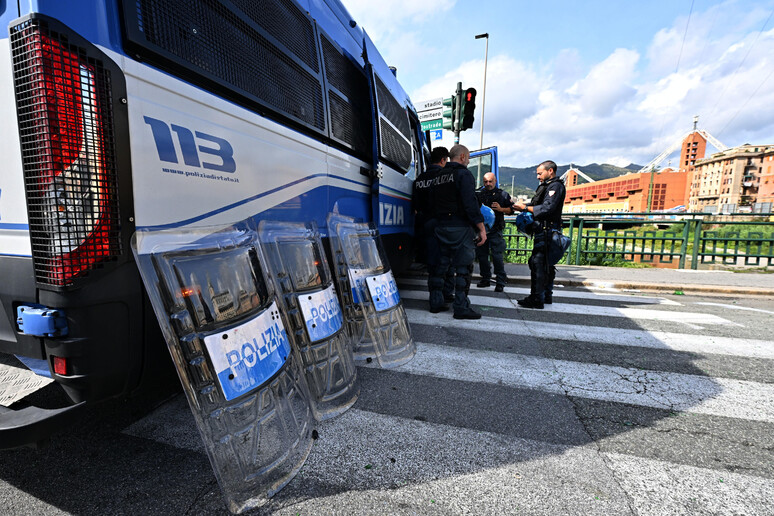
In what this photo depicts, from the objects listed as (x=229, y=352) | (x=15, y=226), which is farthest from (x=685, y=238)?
(x=15, y=226)

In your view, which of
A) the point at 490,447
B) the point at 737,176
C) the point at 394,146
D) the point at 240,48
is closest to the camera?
the point at 490,447

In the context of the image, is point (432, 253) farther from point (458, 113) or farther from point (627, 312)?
point (458, 113)

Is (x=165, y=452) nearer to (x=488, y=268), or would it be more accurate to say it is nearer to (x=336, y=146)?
(x=336, y=146)

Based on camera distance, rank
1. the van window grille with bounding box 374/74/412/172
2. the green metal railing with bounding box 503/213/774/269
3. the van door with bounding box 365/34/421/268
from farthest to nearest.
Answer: the green metal railing with bounding box 503/213/774/269 → the van window grille with bounding box 374/74/412/172 → the van door with bounding box 365/34/421/268

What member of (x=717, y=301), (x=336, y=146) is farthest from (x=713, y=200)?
(x=336, y=146)

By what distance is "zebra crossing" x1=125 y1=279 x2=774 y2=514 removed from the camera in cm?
160

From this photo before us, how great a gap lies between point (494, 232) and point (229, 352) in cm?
549

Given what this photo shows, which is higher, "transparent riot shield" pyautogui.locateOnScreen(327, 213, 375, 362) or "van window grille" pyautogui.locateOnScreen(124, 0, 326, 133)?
"van window grille" pyautogui.locateOnScreen(124, 0, 326, 133)

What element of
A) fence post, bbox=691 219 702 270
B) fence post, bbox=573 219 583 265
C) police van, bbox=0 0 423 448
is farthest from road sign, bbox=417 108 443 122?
police van, bbox=0 0 423 448

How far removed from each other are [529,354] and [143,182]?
322cm

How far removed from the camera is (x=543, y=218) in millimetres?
4742

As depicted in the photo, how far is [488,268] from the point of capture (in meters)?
6.63

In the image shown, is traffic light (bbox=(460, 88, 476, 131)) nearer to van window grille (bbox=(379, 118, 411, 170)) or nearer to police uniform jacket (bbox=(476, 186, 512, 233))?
police uniform jacket (bbox=(476, 186, 512, 233))

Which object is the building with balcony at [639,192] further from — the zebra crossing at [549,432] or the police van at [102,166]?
the police van at [102,166]
